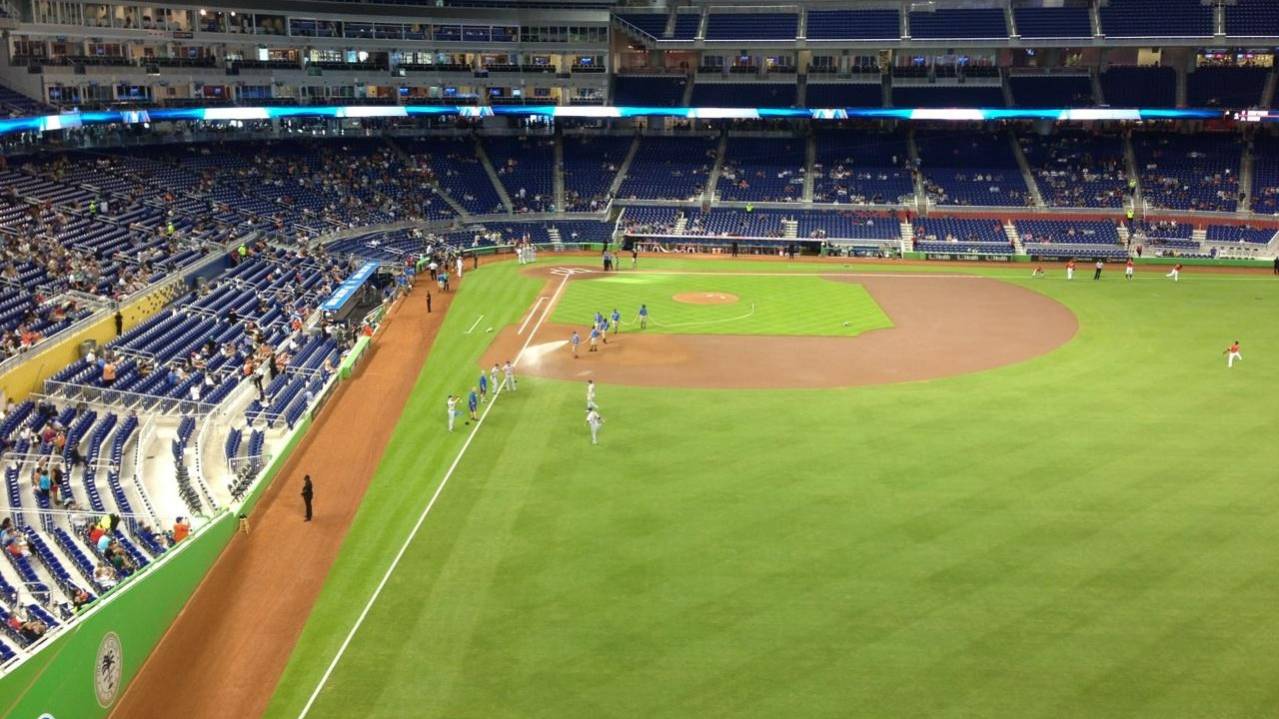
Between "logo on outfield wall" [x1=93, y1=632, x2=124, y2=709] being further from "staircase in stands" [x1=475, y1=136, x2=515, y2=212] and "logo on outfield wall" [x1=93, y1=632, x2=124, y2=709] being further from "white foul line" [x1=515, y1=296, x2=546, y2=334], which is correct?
"staircase in stands" [x1=475, y1=136, x2=515, y2=212]

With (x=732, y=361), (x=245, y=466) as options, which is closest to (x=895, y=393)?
(x=732, y=361)

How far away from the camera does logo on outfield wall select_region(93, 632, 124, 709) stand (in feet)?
57.8

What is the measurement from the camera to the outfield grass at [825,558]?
18594 millimetres

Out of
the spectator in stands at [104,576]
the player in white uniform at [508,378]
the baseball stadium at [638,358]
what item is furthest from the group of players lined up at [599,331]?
the spectator in stands at [104,576]

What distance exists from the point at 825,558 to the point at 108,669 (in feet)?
49.2

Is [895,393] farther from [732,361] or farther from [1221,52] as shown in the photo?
[1221,52]

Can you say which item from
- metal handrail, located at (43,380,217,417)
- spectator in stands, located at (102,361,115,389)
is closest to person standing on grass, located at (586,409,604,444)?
metal handrail, located at (43,380,217,417)

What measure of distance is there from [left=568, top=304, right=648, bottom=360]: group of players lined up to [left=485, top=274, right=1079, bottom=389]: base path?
0.36 m

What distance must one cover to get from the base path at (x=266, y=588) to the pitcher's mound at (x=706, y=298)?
2166cm

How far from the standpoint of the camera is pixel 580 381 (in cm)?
3856

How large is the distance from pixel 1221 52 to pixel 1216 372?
51.9 m

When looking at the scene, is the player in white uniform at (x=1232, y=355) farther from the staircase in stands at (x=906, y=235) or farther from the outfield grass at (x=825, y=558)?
the staircase in stands at (x=906, y=235)

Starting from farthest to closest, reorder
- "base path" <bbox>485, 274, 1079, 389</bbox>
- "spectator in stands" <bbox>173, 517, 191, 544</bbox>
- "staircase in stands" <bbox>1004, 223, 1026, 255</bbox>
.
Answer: "staircase in stands" <bbox>1004, 223, 1026, 255</bbox>, "base path" <bbox>485, 274, 1079, 389</bbox>, "spectator in stands" <bbox>173, 517, 191, 544</bbox>

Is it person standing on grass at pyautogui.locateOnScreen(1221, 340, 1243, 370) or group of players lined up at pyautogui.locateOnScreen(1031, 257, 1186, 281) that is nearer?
person standing on grass at pyautogui.locateOnScreen(1221, 340, 1243, 370)
